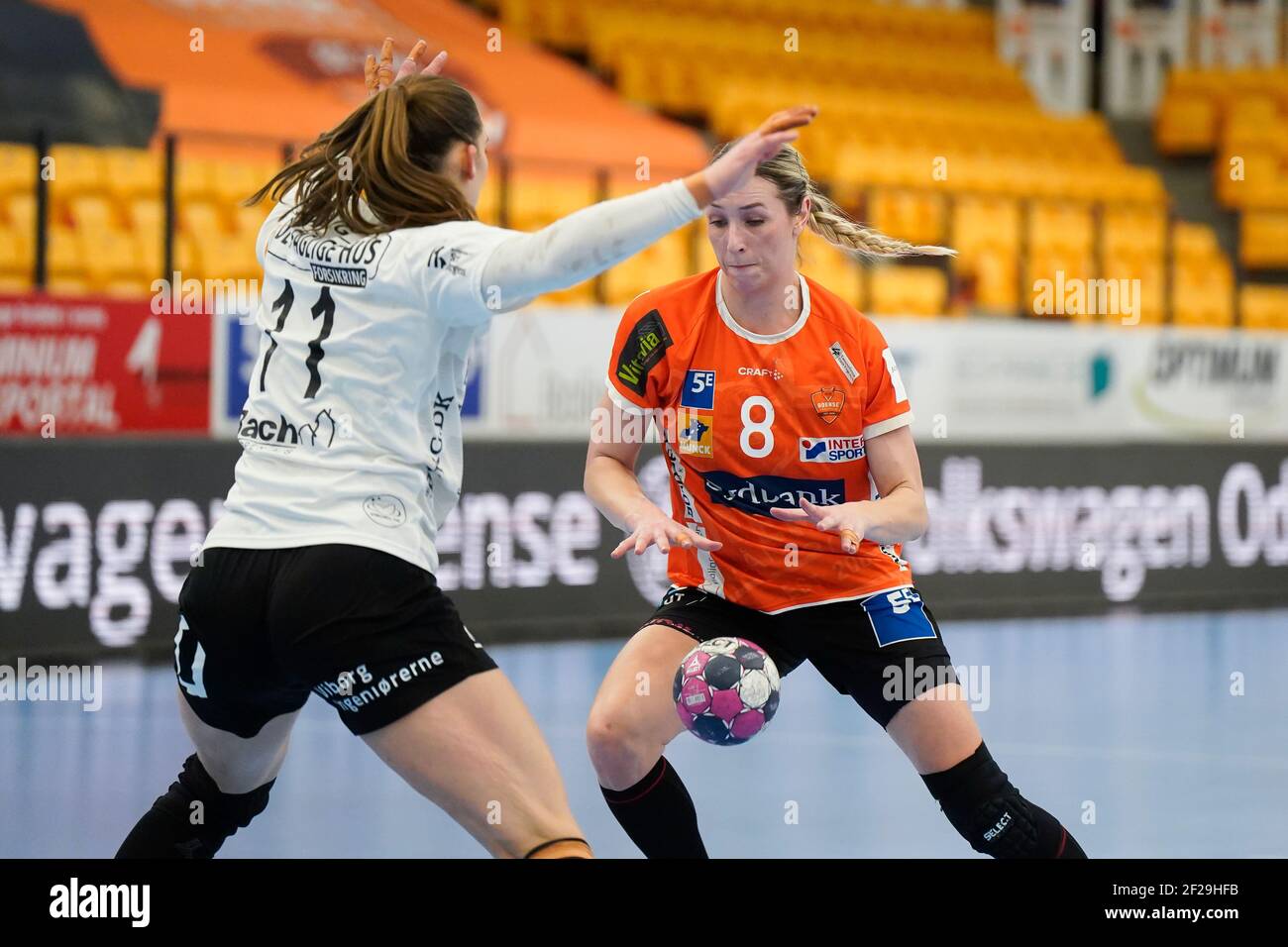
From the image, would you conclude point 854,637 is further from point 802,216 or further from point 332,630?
point 332,630

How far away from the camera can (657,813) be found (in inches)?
183

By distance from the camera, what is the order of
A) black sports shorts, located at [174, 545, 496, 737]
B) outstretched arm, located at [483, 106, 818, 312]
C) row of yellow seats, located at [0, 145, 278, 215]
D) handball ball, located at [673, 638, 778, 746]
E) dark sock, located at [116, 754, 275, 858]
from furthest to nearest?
row of yellow seats, located at [0, 145, 278, 215]
handball ball, located at [673, 638, 778, 746]
dark sock, located at [116, 754, 275, 858]
black sports shorts, located at [174, 545, 496, 737]
outstretched arm, located at [483, 106, 818, 312]

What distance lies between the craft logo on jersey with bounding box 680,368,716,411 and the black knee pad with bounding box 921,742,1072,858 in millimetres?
1121

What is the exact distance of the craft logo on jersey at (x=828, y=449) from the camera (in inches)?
186

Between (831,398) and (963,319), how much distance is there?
329 inches

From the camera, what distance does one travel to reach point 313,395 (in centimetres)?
360

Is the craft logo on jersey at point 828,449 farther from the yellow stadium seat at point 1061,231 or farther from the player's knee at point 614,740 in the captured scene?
the yellow stadium seat at point 1061,231

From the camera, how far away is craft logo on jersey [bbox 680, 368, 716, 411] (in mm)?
4770

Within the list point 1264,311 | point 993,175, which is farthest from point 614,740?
point 993,175

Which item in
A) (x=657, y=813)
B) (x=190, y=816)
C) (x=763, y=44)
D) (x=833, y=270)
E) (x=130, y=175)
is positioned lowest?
(x=657, y=813)

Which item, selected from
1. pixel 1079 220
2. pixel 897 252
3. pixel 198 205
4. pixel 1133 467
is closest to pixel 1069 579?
pixel 1133 467

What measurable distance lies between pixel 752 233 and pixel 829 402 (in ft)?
1.59

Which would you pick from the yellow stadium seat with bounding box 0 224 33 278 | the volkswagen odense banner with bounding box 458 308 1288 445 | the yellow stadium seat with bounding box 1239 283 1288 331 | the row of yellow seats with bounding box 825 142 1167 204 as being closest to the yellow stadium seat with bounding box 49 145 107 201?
the yellow stadium seat with bounding box 0 224 33 278

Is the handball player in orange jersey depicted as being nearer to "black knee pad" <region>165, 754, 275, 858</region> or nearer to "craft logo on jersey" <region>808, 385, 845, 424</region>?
"craft logo on jersey" <region>808, 385, 845, 424</region>
